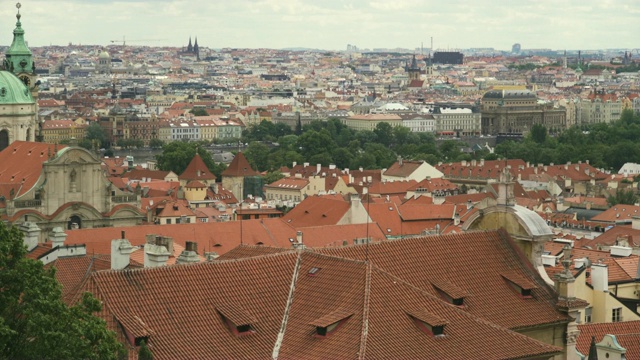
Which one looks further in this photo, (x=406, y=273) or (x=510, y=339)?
(x=406, y=273)

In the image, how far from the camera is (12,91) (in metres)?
84.4

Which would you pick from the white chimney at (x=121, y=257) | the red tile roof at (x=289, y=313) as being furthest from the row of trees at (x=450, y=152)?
the red tile roof at (x=289, y=313)

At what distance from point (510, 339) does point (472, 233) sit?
3807 millimetres

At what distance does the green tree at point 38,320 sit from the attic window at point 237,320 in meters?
3.44

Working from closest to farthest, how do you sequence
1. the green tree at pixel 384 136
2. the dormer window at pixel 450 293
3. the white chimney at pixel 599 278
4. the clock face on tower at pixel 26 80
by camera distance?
the dormer window at pixel 450 293
the white chimney at pixel 599 278
the clock face on tower at pixel 26 80
the green tree at pixel 384 136

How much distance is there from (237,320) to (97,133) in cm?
16990

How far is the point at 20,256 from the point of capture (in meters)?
20.4

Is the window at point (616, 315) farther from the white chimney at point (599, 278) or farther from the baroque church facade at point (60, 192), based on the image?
the baroque church facade at point (60, 192)

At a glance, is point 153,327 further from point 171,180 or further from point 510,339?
point 171,180

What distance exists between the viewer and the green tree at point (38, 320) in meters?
19.6

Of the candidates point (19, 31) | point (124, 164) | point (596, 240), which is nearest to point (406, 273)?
point (596, 240)

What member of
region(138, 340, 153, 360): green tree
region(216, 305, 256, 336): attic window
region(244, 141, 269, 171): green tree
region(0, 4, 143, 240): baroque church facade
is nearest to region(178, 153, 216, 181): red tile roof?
region(244, 141, 269, 171): green tree

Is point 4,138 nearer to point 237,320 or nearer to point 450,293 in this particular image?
point 450,293

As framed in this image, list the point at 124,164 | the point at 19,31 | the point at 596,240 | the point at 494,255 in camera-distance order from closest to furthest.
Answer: the point at 494,255
the point at 596,240
the point at 19,31
the point at 124,164
